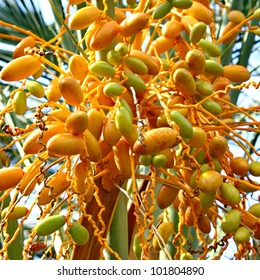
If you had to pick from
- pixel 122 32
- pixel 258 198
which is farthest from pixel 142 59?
pixel 258 198

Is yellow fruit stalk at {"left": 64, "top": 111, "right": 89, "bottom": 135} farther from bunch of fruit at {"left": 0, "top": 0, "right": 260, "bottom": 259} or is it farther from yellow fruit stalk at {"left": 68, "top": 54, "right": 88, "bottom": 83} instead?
yellow fruit stalk at {"left": 68, "top": 54, "right": 88, "bottom": 83}

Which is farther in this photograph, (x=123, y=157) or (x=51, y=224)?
(x=123, y=157)

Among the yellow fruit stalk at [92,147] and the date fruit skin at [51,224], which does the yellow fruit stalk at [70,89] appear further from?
the date fruit skin at [51,224]

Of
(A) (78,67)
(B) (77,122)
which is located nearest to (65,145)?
(B) (77,122)

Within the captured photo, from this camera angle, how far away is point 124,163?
974 millimetres

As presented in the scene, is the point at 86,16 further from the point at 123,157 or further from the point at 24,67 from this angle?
the point at 123,157

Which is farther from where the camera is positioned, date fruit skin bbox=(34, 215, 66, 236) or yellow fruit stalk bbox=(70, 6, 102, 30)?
yellow fruit stalk bbox=(70, 6, 102, 30)

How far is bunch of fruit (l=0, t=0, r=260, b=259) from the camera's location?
914 mm

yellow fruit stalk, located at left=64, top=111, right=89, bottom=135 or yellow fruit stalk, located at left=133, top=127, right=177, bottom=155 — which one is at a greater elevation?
yellow fruit stalk, located at left=64, top=111, right=89, bottom=135

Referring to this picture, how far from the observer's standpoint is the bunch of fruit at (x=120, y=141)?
Result: 91cm

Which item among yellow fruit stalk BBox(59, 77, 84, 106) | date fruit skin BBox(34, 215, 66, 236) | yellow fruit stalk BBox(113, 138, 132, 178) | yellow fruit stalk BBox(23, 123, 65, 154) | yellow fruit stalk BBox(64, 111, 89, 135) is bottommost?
yellow fruit stalk BBox(113, 138, 132, 178)

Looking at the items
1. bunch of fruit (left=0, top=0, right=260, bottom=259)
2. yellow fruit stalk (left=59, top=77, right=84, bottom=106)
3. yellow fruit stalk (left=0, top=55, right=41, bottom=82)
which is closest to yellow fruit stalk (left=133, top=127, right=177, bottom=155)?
bunch of fruit (left=0, top=0, right=260, bottom=259)

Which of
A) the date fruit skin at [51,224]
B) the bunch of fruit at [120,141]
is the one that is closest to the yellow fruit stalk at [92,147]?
the bunch of fruit at [120,141]

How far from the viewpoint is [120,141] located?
3.24 ft
